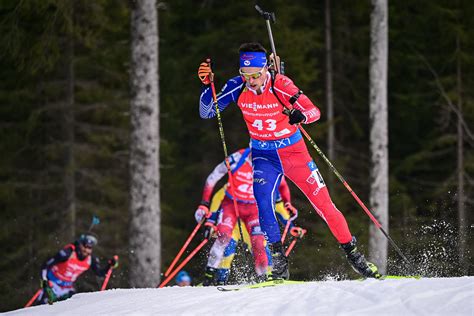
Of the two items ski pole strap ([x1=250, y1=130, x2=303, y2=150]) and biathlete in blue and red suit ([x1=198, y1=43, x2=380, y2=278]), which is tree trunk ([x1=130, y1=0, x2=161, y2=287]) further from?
ski pole strap ([x1=250, y1=130, x2=303, y2=150])

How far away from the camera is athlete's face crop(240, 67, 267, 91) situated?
23.4 feet

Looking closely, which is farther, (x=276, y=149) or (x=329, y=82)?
(x=329, y=82)

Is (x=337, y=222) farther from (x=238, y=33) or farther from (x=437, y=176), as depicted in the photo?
(x=437, y=176)

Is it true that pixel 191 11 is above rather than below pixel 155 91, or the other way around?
above

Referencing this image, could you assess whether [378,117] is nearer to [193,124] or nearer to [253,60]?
[253,60]

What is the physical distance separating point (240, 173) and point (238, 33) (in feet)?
33.1

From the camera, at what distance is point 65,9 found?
1133cm

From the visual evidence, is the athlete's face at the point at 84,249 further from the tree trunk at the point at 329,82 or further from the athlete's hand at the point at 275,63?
the tree trunk at the point at 329,82


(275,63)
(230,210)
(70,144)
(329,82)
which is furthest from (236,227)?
(329,82)

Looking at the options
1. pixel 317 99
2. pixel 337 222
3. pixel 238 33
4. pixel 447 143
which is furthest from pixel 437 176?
pixel 337 222

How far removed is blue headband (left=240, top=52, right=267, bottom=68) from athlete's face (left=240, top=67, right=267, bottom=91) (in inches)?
1.5

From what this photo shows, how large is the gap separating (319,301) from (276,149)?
1.89m

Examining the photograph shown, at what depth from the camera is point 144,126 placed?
11125mm

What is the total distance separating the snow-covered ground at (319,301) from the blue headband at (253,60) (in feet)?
6.73
